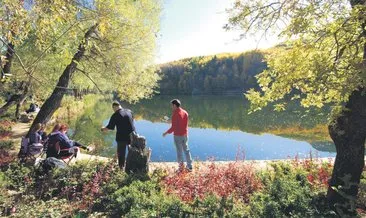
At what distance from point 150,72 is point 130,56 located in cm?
419

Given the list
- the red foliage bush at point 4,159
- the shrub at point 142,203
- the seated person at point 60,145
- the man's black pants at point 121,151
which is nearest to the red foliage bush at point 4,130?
the red foliage bush at point 4,159

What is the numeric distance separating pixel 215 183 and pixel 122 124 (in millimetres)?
3169

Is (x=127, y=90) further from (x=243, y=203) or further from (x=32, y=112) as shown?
(x=32, y=112)

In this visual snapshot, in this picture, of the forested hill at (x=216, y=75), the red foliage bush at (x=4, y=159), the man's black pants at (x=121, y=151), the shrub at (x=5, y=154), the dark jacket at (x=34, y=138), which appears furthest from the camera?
the forested hill at (x=216, y=75)

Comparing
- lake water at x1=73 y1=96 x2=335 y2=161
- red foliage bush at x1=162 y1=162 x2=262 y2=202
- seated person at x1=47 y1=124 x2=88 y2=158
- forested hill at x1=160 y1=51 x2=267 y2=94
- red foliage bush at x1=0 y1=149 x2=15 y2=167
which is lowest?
lake water at x1=73 y1=96 x2=335 y2=161

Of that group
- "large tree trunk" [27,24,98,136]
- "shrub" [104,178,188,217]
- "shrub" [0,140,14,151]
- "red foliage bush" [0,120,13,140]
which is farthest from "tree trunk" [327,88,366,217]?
"red foliage bush" [0,120,13,140]

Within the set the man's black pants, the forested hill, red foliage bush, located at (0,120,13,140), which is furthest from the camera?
the forested hill

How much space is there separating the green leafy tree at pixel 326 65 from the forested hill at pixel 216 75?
9053 centimetres

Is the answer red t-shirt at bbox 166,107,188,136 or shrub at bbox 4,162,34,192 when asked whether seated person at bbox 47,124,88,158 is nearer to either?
shrub at bbox 4,162,34,192

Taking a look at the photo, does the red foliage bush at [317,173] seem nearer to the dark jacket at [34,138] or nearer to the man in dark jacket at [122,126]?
the man in dark jacket at [122,126]

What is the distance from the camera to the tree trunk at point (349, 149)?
6.90 meters

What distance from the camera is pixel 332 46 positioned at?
24.3 ft

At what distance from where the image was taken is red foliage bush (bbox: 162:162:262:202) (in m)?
7.83

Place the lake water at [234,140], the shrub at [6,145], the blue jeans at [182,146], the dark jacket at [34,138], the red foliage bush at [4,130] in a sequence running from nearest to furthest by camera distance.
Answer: the blue jeans at [182,146], the dark jacket at [34,138], the shrub at [6,145], the red foliage bush at [4,130], the lake water at [234,140]
